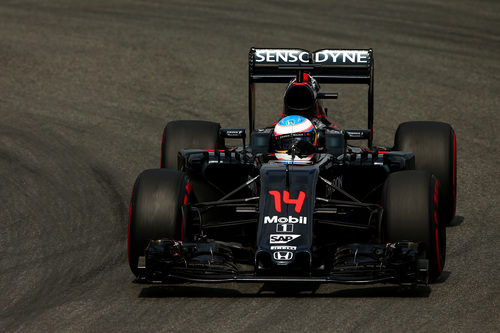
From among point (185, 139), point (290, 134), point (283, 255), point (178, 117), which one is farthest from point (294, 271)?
point (178, 117)

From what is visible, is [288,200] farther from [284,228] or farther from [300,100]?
[300,100]

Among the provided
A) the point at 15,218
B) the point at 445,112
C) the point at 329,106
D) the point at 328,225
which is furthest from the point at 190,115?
the point at 328,225

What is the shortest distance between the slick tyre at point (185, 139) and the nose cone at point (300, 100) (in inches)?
38.3

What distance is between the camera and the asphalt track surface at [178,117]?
9.61 m

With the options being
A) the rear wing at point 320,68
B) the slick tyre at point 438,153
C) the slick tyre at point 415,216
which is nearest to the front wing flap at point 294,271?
the slick tyre at point 415,216

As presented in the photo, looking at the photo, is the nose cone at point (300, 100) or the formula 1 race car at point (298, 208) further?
the nose cone at point (300, 100)

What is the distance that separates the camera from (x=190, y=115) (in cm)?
1878

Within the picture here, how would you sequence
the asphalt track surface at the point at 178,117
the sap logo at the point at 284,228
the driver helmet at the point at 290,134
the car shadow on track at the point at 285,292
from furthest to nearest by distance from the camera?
the driver helmet at the point at 290,134, the sap logo at the point at 284,228, the car shadow on track at the point at 285,292, the asphalt track surface at the point at 178,117

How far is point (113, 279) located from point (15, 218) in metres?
2.91

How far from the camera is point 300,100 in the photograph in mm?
13172

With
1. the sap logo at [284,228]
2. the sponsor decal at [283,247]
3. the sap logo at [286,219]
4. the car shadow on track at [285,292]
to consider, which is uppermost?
the sap logo at [286,219]

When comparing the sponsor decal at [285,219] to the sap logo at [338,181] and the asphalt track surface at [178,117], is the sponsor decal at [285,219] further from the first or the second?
the sap logo at [338,181]

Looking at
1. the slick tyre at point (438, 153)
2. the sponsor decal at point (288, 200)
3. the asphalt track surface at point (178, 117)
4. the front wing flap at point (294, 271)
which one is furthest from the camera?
the slick tyre at point (438, 153)

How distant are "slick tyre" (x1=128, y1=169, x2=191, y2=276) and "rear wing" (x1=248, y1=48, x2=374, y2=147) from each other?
3595 mm
